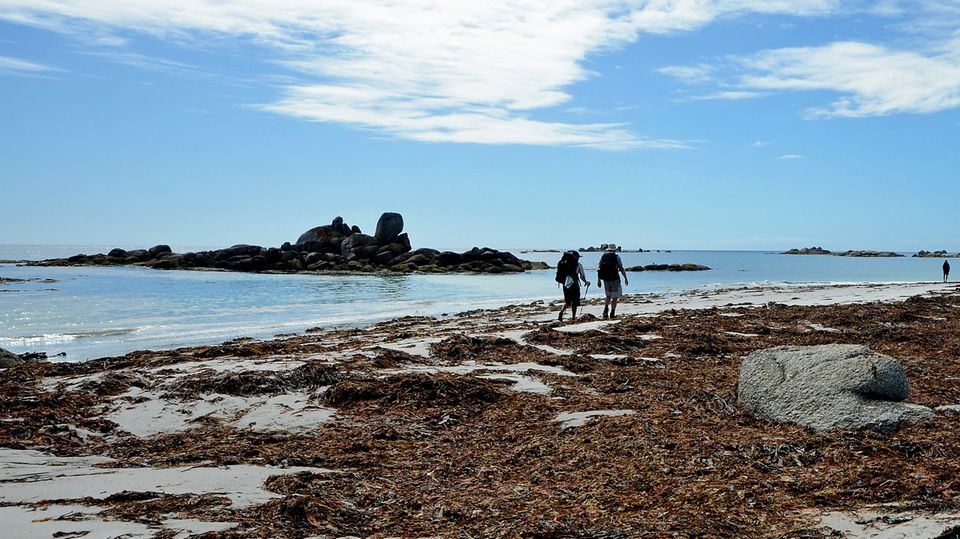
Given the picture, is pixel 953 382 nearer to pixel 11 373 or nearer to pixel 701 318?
pixel 701 318

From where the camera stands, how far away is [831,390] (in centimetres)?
633

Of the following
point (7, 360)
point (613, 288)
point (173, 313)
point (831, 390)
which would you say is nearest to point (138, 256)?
point (173, 313)

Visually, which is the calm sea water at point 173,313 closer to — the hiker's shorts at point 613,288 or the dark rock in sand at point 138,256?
the hiker's shorts at point 613,288

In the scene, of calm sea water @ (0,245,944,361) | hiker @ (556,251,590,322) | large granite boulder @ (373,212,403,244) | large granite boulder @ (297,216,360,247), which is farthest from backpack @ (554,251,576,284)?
large granite boulder @ (297,216,360,247)

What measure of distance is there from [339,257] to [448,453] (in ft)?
227

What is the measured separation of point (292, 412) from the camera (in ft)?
23.7

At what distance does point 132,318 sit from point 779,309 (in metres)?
20.3

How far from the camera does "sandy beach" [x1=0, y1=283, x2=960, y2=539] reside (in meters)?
4.15

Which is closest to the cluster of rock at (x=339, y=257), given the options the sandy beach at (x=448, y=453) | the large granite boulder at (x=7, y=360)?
the large granite boulder at (x=7, y=360)

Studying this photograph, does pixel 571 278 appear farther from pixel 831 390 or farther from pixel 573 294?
pixel 831 390

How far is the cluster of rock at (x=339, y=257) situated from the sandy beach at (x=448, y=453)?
5989 centimetres

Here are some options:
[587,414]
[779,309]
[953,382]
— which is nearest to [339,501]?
[587,414]

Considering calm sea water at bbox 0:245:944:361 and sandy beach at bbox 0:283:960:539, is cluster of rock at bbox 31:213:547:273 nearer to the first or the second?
Answer: calm sea water at bbox 0:245:944:361

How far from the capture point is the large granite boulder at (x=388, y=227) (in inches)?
3184
